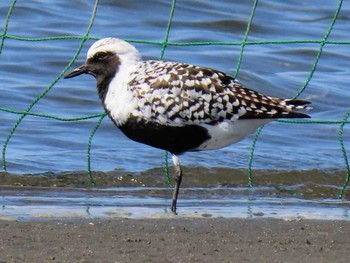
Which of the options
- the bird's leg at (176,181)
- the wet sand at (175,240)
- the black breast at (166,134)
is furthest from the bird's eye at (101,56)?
the wet sand at (175,240)

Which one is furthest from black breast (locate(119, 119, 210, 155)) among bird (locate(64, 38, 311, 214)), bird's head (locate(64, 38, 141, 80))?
bird's head (locate(64, 38, 141, 80))

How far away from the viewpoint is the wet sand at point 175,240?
6.10m

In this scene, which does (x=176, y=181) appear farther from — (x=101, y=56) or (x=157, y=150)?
(x=157, y=150)

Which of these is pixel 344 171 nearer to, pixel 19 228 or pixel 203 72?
pixel 203 72

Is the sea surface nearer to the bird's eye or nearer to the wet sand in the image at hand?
the wet sand

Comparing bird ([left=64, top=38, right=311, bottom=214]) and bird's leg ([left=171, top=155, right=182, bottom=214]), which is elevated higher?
bird ([left=64, top=38, right=311, bottom=214])

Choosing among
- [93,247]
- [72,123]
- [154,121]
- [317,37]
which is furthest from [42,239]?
[317,37]

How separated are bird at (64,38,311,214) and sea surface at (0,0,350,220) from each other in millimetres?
496

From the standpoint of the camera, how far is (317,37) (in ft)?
57.0

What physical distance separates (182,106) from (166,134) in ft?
0.81

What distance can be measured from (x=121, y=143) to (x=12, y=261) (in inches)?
231

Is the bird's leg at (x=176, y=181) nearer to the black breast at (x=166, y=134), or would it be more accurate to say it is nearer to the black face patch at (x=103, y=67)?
the black breast at (x=166, y=134)

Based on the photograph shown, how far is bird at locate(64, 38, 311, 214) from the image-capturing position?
8.01m

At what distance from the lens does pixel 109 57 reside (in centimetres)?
836
